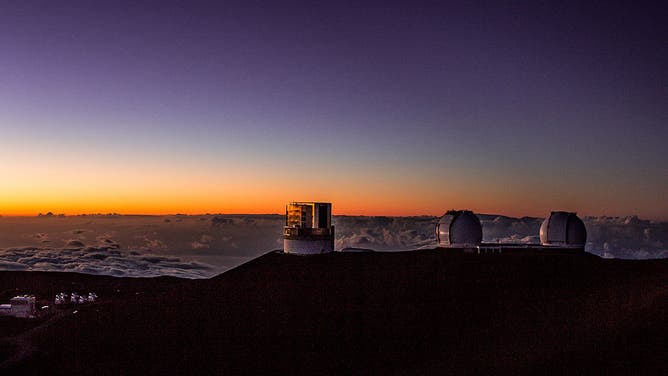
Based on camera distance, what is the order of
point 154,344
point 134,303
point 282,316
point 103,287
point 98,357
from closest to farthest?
1. point 98,357
2. point 154,344
3. point 282,316
4. point 134,303
5. point 103,287

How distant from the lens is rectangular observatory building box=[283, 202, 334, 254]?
4456 cm

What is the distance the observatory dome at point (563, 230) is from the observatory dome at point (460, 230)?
17.5 feet

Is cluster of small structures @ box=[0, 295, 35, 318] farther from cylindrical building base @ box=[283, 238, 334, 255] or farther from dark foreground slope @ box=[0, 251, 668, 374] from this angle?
cylindrical building base @ box=[283, 238, 334, 255]

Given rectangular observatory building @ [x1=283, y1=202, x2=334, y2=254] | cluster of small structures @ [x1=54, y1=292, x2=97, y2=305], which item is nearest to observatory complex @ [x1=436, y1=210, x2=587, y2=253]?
rectangular observatory building @ [x1=283, y1=202, x2=334, y2=254]

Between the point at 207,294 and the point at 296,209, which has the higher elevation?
the point at 296,209

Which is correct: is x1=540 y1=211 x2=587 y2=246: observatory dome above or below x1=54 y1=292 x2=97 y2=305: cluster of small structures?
above

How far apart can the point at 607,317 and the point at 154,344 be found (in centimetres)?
1634

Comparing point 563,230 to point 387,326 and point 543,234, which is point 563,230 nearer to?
point 543,234

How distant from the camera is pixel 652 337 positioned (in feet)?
53.6

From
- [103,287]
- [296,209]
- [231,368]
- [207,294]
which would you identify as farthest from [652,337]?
[103,287]

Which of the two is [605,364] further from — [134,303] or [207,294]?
[134,303]

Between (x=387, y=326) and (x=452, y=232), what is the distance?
2343 cm

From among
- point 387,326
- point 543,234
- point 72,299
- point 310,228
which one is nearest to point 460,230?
point 543,234

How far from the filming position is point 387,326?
71.6ft
